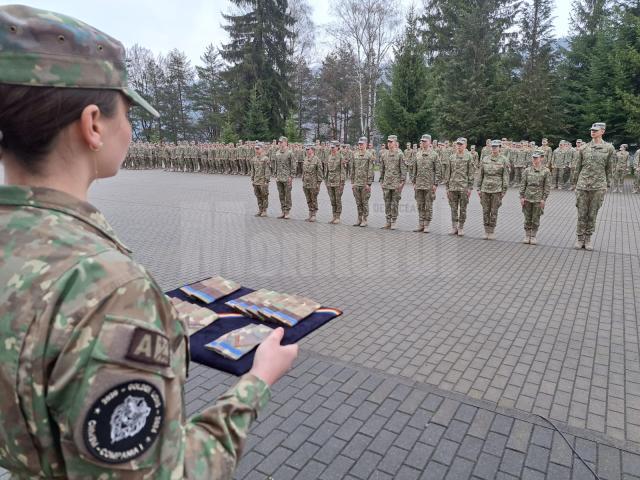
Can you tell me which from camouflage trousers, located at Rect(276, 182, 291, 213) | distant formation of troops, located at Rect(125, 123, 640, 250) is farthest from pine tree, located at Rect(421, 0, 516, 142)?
camouflage trousers, located at Rect(276, 182, 291, 213)

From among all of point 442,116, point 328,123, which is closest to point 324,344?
point 442,116

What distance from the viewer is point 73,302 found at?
2.61 feet

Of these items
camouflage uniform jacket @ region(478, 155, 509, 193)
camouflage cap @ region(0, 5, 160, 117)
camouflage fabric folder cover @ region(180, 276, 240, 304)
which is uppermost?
camouflage cap @ region(0, 5, 160, 117)

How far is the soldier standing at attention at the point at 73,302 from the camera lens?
31.0 inches

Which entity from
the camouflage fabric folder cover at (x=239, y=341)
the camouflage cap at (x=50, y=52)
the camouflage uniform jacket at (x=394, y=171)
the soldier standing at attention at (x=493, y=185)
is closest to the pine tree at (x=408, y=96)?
the camouflage uniform jacket at (x=394, y=171)

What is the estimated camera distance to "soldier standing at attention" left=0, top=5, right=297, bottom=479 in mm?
786

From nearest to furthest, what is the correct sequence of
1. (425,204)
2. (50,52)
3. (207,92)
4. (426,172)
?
(50,52) → (425,204) → (426,172) → (207,92)

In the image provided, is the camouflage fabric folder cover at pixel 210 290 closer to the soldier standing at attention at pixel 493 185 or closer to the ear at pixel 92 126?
the ear at pixel 92 126

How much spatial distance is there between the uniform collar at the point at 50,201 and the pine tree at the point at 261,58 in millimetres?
34283

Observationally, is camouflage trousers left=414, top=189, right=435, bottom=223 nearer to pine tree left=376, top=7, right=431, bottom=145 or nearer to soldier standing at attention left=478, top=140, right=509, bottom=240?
soldier standing at attention left=478, top=140, right=509, bottom=240

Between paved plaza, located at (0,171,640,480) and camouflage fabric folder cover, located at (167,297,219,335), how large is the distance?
120cm

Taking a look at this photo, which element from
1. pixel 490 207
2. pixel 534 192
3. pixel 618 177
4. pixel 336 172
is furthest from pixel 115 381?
pixel 618 177

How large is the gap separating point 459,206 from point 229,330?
361 inches

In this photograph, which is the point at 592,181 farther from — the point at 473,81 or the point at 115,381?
the point at 473,81
